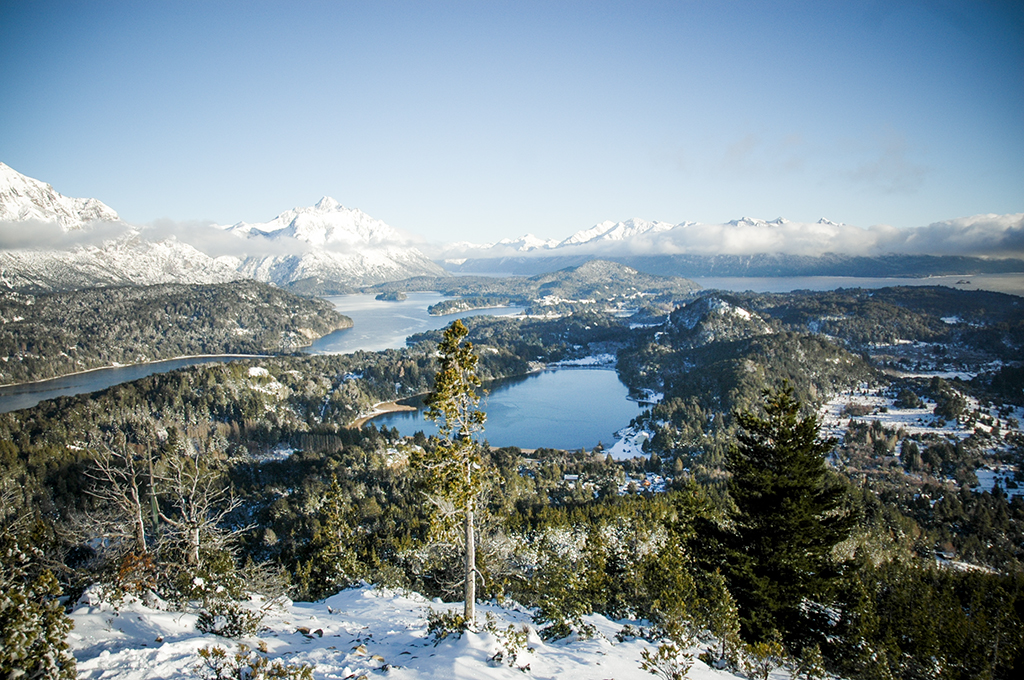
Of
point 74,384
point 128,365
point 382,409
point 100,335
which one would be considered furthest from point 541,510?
point 100,335

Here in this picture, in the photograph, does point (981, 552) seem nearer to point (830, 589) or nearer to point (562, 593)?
point (830, 589)

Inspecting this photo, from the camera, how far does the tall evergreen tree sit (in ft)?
51.0

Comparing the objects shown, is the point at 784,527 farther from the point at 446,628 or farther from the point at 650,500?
the point at 650,500

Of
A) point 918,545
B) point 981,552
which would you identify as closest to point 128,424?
point 918,545

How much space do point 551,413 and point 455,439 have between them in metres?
94.0

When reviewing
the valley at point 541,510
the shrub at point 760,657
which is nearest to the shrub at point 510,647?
the valley at point 541,510

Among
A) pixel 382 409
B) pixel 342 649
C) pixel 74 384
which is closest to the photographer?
pixel 342 649

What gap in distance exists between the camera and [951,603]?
806 inches

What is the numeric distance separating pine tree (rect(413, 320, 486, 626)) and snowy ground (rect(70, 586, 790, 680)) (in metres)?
1.70

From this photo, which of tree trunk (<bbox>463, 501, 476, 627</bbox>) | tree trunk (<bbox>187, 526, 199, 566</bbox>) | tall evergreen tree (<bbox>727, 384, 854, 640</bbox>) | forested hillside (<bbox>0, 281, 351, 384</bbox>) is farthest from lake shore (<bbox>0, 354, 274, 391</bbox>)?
tall evergreen tree (<bbox>727, 384, 854, 640</bbox>)

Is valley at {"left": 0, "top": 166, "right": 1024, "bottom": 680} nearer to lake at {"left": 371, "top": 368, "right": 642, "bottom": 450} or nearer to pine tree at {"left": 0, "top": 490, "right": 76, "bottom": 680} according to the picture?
pine tree at {"left": 0, "top": 490, "right": 76, "bottom": 680}

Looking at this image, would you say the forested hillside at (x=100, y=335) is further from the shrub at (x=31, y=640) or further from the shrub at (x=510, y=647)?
the shrub at (x=510, y=647)

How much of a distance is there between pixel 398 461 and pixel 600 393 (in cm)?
6566

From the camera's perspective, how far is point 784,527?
624 inches
